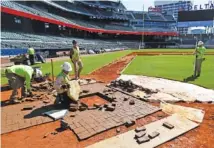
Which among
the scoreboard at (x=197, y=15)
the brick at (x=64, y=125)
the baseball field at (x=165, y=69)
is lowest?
the brick at (x=64, y=125)

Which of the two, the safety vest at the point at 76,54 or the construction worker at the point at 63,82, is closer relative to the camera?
the construction worker at the point at 63,82

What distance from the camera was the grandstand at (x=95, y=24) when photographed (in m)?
46.8

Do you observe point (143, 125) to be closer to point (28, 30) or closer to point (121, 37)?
point (28, 30)

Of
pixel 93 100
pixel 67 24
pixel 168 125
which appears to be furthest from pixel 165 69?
pixel 67 24

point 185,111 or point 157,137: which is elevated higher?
point 185,111

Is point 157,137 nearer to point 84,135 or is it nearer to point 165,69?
point 84,135

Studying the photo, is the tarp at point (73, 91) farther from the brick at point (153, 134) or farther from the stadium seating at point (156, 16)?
the stadium seating at point (156, 16)

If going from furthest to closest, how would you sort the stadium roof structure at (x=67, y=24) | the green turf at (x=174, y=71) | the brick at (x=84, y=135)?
the stadium roof structure at (x=67, y=24) < the green turf at (x=174, y=71) < the brick at (x=84, y=135)

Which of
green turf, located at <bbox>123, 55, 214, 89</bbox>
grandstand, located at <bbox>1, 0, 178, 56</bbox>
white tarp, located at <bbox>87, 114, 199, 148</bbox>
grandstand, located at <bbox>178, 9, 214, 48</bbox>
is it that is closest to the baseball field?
green turf, located at <bbox>123, 55, 214, 89</bbox>

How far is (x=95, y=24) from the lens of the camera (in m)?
71.5

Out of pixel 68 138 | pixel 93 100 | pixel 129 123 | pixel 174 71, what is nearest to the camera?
pixel 68 138

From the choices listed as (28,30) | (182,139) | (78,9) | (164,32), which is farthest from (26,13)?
(164,32)

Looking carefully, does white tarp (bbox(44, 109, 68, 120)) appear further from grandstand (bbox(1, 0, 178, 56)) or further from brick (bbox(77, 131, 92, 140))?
grandstand (bbox(1, 0, 178, 56))

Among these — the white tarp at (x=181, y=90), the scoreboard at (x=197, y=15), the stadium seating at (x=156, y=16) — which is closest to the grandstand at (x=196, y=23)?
the scoreboard at (x=197, y=15)
